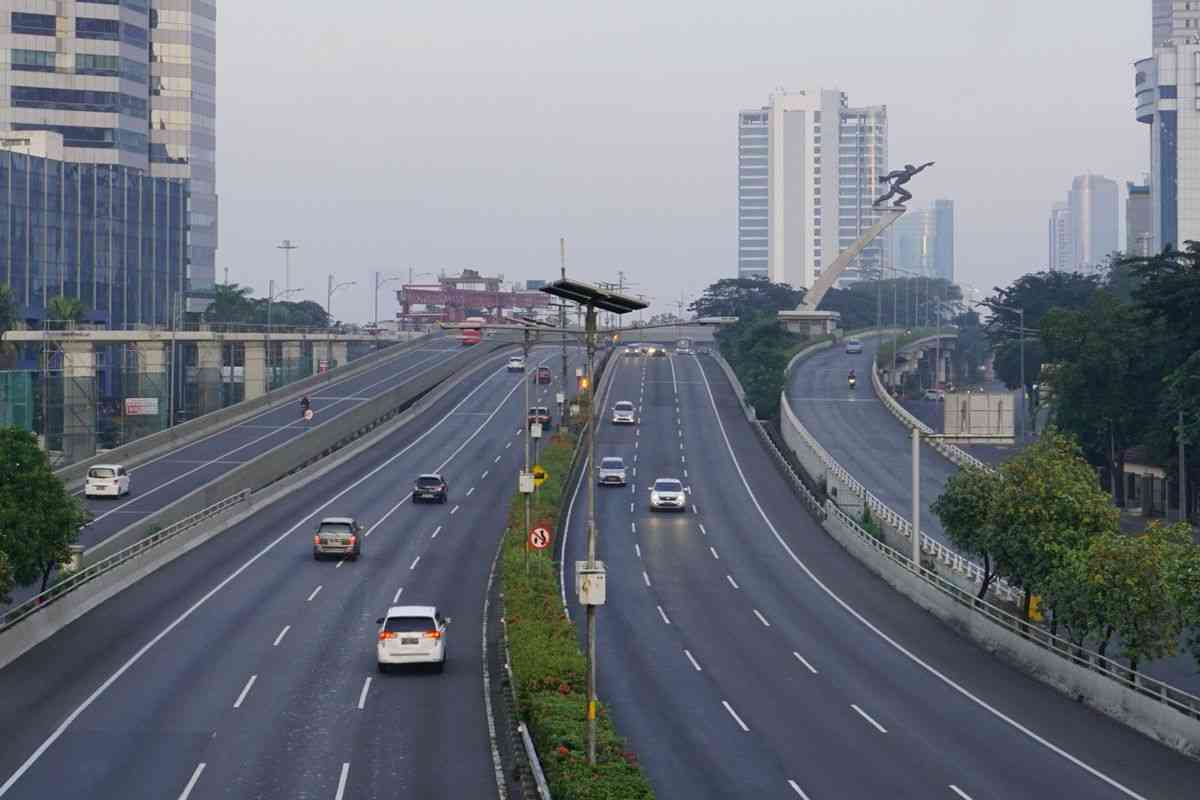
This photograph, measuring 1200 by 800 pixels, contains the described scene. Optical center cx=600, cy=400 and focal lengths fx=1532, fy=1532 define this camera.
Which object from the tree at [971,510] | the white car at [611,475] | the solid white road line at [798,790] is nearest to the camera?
the solid white road line at [798,790]

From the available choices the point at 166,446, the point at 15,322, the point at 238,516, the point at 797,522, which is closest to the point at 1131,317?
the point at 797,522

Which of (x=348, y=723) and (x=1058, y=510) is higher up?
(x=1058, y=510)

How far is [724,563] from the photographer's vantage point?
5325cm

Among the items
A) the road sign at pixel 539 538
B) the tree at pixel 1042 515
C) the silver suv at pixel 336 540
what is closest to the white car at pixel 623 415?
the silver suv at pixel 336 540

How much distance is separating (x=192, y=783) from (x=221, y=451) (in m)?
52.4

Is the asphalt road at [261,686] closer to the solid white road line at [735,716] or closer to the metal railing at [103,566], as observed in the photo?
the metal railing at [103,566]

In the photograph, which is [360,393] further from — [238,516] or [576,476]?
[238,516]

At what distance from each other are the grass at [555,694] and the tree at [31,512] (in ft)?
38.0

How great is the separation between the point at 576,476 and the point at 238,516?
64.5 feet

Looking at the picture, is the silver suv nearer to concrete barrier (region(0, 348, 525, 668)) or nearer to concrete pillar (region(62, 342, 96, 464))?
concrete barrier (region(0, 348, 525, 668))

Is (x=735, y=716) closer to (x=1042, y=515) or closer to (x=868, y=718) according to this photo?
(x=868, y=718)

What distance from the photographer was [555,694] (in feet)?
92.0

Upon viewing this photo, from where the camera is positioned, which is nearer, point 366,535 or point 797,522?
point 366,535

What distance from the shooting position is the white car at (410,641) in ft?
110
